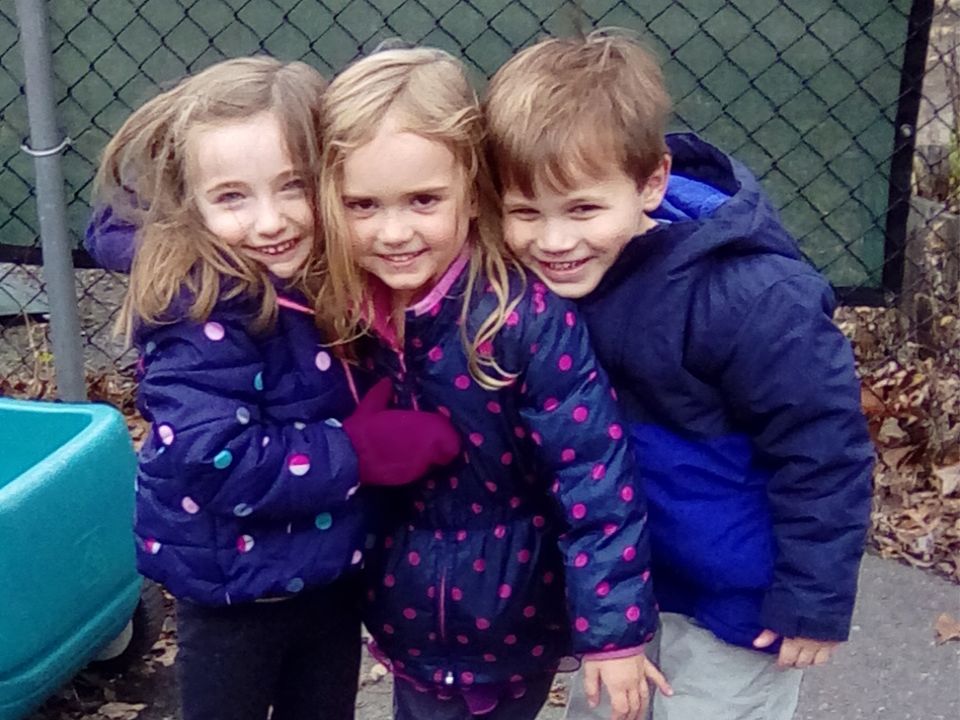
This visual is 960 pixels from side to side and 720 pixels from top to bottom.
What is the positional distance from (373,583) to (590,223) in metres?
0.74

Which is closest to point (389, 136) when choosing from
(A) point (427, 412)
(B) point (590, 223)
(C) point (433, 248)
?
(C) point (433, 248)

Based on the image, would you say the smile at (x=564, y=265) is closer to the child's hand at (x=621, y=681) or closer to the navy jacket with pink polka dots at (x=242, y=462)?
the navy jacket with pink polka dots at (x=242, y=462)

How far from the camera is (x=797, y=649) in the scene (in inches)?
75.9

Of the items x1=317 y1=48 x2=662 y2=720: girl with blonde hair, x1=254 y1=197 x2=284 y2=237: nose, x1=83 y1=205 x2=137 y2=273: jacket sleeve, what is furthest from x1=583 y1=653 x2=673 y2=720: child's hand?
x1=83 y1=205 x2=137 y2=273: jacket sleeve

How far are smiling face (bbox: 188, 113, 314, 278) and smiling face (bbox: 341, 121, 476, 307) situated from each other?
0.10 metres

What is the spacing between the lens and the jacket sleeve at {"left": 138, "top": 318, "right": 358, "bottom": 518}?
1.78 m

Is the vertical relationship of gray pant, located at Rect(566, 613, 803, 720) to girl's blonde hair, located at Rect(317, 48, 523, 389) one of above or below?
below

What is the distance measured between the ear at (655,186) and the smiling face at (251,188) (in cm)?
52

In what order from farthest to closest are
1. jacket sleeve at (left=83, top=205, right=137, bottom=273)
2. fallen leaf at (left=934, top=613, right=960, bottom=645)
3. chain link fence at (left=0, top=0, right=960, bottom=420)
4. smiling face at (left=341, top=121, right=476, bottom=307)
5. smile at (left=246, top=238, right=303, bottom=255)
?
1. chain link fence at (left=0, top=0, right=960, bottom=420)
2. fallen leaf at (left=934, top=613, right=960, bottom=645)
3. jacket sleeve at (left=83, top=205, right=137, bottom=273)
4. smile at (left=246, top=238, right=303, bottom=255)
5. smiling face at (left=341, top=121, right=476, bottom=307)

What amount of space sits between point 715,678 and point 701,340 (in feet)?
2.08

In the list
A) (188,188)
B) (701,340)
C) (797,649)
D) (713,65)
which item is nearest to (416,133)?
(188,188)

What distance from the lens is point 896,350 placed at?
416 centimetres

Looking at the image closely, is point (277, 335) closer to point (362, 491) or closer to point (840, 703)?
point (362, 491)

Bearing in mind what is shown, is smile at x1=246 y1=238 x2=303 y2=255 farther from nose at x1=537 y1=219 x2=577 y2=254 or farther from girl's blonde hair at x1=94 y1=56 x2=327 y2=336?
nose at x1=537 y1=219 x2=577 y2=254
